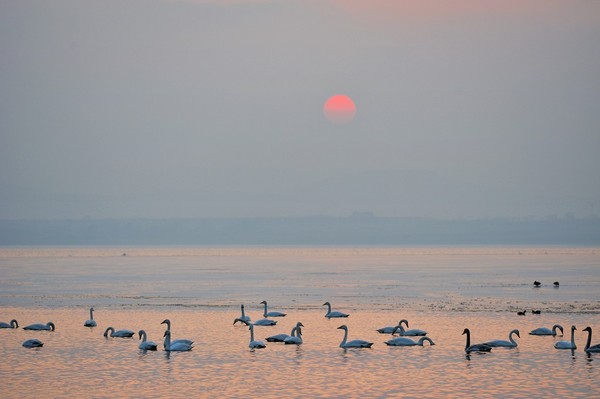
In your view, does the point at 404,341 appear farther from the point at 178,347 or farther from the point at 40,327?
the point at 40,327

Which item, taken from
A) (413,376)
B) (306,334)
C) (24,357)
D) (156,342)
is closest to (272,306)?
(306,334)

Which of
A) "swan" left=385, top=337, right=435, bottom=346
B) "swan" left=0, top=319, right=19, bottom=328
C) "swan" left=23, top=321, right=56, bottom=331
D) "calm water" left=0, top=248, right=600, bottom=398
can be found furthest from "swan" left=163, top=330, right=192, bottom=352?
"swan" left=0, top=319, right=19, bottom=328

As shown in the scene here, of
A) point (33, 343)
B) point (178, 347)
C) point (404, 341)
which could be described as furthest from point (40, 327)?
point (404, 341)

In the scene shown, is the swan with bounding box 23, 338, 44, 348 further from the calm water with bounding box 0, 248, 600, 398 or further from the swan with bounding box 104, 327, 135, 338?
the swan with bounding box 104, 327, 135, 338

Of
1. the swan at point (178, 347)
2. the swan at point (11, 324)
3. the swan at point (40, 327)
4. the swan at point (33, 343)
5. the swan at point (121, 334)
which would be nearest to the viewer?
the swan at point (178, 347)

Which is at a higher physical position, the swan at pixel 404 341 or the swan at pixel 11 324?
the swan at pixel 11 324

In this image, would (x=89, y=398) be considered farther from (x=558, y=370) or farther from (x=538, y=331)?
(x=538, y=331)

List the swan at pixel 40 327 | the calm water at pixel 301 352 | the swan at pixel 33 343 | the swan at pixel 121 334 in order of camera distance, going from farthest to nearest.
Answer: the swan at pixel 40 327 < the swan at pixel 121 334 < the swan at pixel 33 343 < the calm water at pixel 301 352

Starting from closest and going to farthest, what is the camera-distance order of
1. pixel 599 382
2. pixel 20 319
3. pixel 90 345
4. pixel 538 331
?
1. pixel 599 382
2. pixel 90 345
3. pixel 538 331
4. pixel 20 319

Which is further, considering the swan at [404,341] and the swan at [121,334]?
the swan at [121,334]

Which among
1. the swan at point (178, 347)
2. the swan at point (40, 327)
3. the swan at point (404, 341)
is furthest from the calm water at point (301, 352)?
the swan at point (40, 327)

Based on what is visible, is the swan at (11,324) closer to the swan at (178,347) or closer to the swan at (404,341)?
the swan at (178,347)

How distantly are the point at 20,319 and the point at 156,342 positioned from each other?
479 inches

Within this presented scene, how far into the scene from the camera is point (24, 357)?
31703mm
